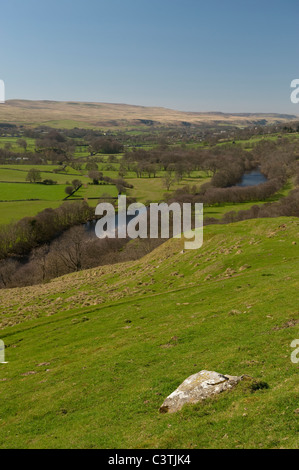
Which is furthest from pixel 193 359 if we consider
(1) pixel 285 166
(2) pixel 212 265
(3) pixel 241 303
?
(1) pixel 285 166

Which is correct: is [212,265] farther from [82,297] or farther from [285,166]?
[285,166]

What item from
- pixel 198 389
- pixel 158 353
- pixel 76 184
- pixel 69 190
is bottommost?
pixel 158 353

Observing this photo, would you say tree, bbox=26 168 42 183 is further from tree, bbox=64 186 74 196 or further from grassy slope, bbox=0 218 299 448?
grassy slope, bbox=0 218 299 448

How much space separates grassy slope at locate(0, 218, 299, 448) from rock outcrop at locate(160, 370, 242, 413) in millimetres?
421

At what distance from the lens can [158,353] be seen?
18.8 metres

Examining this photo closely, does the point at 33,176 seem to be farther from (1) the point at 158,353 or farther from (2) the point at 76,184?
(1) the point at 158,353

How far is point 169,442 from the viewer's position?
33.0 ft

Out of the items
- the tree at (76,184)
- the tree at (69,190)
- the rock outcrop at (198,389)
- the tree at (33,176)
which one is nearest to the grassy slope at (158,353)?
the rock outcrop at (198,389)

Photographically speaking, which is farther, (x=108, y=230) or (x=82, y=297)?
(x=108, y=230)

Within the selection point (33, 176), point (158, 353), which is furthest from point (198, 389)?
point (33, 176)

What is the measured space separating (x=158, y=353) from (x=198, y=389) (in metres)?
6.60

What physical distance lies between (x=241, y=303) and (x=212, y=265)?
1297 centimetres

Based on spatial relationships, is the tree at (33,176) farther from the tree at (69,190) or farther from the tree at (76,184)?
the tree at (69,190)

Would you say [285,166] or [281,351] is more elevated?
[285,166]
